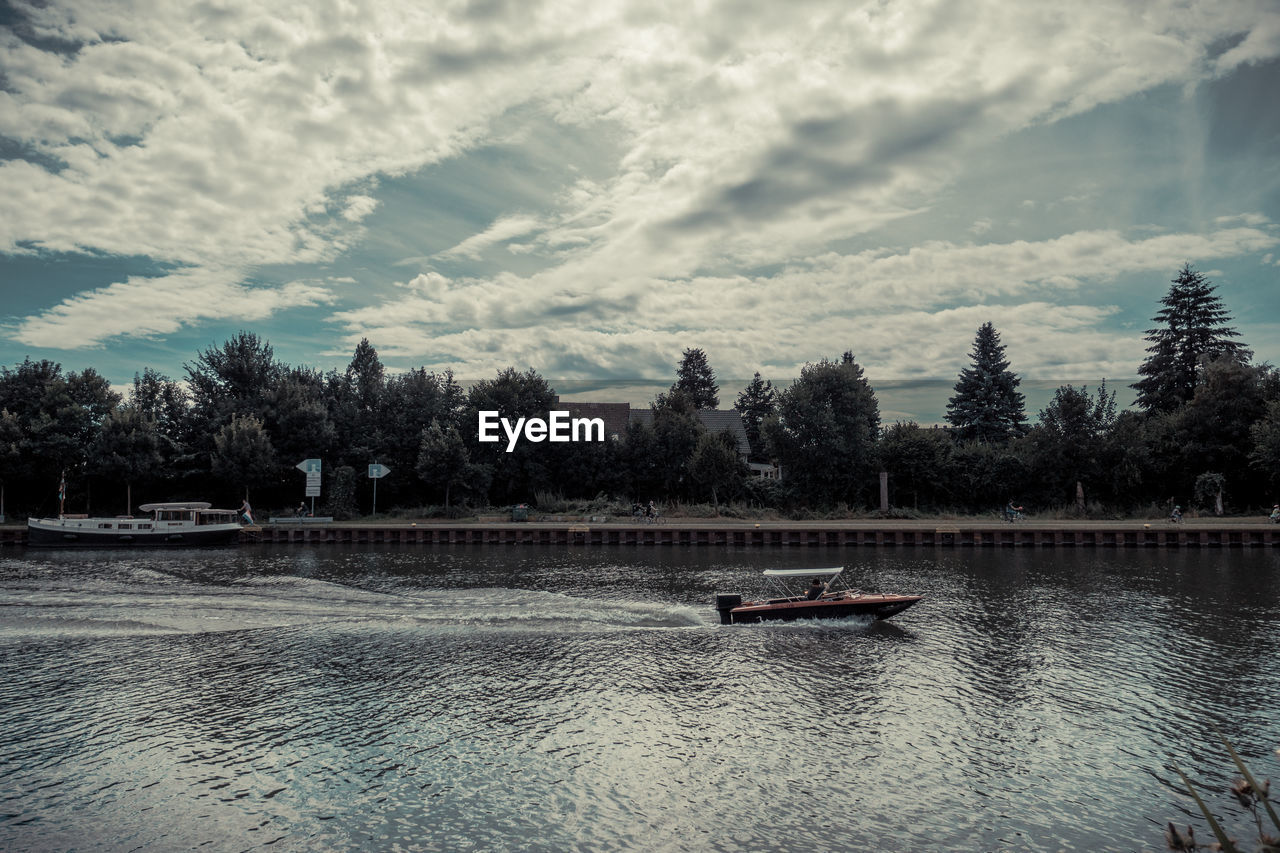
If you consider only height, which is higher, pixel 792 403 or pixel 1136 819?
pixel 792 403

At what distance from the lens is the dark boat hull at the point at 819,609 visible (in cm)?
2522

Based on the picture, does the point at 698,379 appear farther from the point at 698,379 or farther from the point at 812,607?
the point at 812,607

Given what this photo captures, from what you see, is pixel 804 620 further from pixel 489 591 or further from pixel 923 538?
pixel 923 538

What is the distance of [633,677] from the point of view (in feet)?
64.2

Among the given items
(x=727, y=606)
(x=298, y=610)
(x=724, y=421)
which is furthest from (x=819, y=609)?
(x=724, y=421)

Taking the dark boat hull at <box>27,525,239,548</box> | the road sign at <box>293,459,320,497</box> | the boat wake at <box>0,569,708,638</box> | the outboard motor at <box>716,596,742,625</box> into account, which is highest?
the road sign at <box>293,459,320,497</box>

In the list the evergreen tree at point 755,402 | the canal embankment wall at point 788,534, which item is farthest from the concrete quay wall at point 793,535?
the evergreen tree at point 755,402

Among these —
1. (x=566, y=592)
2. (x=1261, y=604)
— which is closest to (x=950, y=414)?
(x=1261, y=604)

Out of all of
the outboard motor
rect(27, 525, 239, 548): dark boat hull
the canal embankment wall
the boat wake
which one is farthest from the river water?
rect(27, 525, 239, 548): dark boat hull

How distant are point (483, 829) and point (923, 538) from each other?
42.2m

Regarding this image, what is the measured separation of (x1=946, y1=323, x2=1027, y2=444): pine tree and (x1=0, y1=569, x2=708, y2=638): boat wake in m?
56.1

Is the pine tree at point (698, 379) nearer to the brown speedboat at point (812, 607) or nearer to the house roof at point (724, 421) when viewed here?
the house roof at point (724, 421)

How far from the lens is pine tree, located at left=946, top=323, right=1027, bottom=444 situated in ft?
244

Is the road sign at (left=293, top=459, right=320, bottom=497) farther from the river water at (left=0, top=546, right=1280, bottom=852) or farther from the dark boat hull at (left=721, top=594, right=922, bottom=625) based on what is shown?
the dark boat hull at (left=721, top=594, right=922, bottom=625)
